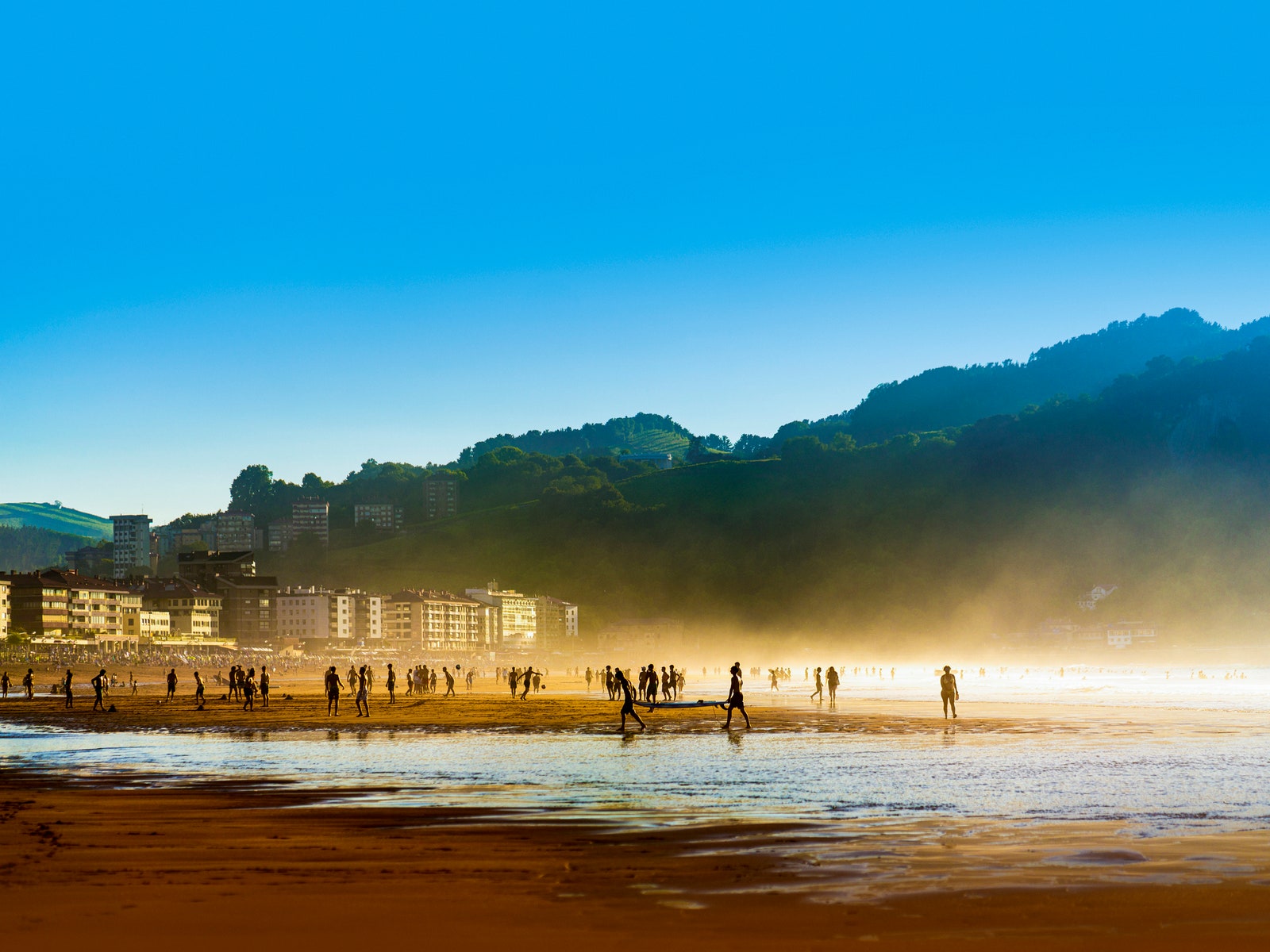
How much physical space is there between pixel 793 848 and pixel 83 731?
3091cm

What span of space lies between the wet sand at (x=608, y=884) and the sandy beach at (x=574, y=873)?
4 centimetres

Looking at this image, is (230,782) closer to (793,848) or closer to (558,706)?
(793,848)

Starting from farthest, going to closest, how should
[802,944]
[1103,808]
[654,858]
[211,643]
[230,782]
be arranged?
[211,643] → [230,782] → [1103,808] → [654,858] → [802,944]

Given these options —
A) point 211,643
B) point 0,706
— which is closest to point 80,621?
point 211,643

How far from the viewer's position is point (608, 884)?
11.2 m

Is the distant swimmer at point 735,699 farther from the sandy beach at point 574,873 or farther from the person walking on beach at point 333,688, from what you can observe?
the person walking on beach at point 333,688

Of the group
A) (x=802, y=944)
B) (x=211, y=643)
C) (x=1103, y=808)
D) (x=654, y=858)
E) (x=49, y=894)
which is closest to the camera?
(x=802, y=944)

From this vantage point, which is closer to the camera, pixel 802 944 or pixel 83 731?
pixel 802 944

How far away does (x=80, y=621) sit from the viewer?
15625 cm

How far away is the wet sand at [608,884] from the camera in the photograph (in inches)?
357

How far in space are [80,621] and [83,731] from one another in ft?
435

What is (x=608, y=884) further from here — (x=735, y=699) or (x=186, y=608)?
(x=186, y=608)

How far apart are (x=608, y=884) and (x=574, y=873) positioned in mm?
773

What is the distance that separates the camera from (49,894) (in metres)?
10.6
